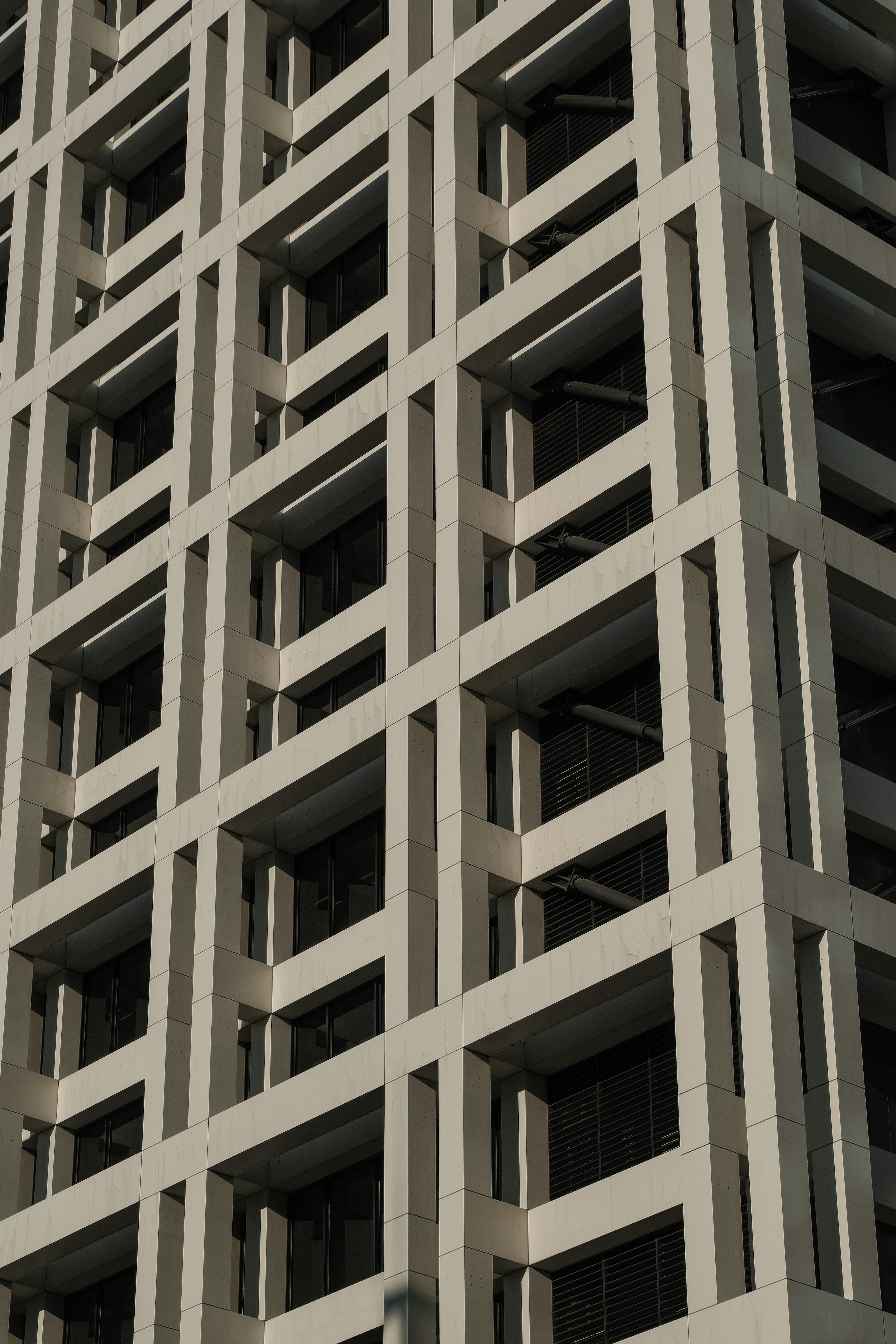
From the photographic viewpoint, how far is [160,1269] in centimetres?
3872

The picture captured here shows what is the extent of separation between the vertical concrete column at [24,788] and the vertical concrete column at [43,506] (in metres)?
1.68

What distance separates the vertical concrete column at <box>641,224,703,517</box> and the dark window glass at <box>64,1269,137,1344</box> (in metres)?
17.8

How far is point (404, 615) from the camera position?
39.2m

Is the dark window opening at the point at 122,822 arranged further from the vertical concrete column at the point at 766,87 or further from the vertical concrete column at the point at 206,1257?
the vertical concrete column at the point at 766,87

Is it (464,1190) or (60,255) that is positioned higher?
(60,255)

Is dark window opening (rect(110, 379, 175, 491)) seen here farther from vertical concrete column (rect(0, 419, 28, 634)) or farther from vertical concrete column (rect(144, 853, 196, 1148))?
vertical concrete column (rect(144, 853, 196, 1148))

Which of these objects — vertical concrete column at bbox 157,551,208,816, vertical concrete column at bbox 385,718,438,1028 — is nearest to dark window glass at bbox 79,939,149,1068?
vertical concrete column at bbox 157,551,208,816

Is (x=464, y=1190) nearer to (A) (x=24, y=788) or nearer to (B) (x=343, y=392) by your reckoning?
(A) (x=24, y=788)

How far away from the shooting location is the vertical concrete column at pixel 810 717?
32.9 metres

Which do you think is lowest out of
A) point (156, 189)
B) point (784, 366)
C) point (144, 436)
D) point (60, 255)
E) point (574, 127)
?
point (784, 366)

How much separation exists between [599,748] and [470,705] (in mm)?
2215

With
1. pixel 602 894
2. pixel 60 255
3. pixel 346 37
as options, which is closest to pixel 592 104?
pixel 346 37

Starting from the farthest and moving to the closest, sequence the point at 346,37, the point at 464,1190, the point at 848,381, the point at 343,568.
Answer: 1. the point at 346,37
2. the point at 343,568
3. the point at 848,381
4. the point at 464,1190

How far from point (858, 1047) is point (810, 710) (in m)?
4.86
